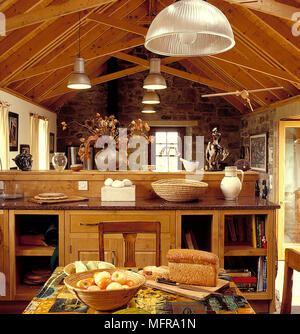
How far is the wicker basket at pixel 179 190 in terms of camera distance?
3.39 m

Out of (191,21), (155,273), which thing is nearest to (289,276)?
(155,273)

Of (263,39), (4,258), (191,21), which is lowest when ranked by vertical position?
(4,258)

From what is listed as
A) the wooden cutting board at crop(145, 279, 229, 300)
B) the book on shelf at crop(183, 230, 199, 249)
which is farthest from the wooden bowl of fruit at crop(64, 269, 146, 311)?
the book on shelf at crop(183, 230, 199, 249)

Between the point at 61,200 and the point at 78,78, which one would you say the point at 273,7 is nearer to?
the point at 78,78

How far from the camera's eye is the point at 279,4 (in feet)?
14.3

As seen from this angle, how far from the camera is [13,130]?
684cm

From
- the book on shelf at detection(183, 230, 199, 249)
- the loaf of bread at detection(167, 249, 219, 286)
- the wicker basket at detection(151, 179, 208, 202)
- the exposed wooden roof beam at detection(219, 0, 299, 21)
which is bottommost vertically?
the book on shelf at detection(183, 230, 199, 249)

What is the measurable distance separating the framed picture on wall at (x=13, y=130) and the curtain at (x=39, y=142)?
2.60 ft

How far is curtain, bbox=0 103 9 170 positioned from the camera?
6106mm

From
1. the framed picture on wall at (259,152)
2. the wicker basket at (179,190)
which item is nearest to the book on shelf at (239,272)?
the wicker basket at (179,190)

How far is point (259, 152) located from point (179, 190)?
5.19 meters

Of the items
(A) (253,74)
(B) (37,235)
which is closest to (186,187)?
(B) (37,235)

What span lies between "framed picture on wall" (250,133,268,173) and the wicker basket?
445 centimetres

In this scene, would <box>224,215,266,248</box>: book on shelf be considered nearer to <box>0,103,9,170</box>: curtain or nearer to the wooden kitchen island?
the wooden kitchen island
